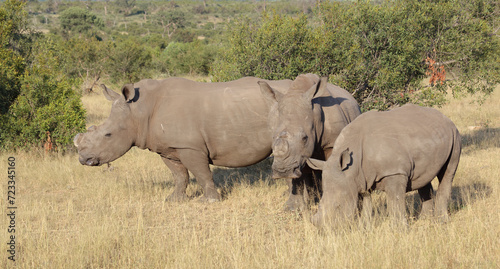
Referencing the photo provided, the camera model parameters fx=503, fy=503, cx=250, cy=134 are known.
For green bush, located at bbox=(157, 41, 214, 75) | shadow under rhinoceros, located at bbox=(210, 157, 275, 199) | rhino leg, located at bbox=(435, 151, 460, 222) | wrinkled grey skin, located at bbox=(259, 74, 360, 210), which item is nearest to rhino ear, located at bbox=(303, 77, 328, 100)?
wrinkled grey skin, located at bbox=(259, 74, 360, 210)

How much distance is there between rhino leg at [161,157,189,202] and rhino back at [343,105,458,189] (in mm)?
3543

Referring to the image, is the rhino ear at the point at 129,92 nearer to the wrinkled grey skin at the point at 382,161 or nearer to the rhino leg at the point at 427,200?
the wrinkled grey skin at the point at 382,161

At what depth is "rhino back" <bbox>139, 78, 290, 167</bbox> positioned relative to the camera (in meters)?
7.78

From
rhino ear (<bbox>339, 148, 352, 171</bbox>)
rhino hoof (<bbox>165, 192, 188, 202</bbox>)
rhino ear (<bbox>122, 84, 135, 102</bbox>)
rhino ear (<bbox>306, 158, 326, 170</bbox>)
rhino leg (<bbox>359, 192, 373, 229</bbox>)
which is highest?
rhino ear (<bbox>339, 148, 352, 171</bbox>)

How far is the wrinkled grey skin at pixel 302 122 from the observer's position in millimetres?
6055

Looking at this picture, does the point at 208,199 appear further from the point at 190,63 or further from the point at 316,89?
the point at 190,63

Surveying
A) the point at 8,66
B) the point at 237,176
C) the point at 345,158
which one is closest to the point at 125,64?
the point at 8,66

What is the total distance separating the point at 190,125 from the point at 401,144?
11.1ft

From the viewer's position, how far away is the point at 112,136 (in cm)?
809

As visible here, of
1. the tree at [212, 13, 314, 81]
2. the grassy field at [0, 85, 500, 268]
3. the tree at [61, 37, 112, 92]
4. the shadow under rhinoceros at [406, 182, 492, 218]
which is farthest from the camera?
the tree at [61, 37, 112, 92]

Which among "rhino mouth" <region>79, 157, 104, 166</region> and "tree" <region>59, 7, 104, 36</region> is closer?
"rhino mouth" <region>79, 157, 104, 166</region>

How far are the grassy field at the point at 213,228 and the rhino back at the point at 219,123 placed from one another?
0.97m

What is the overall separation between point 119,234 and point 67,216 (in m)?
1.76

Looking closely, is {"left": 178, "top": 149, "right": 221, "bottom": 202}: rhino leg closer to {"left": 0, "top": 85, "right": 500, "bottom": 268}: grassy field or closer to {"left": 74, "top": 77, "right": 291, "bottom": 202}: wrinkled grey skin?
{"left": 74, "top": 77, "right": 291, "bottom": 202}: wrinkled grey skin
